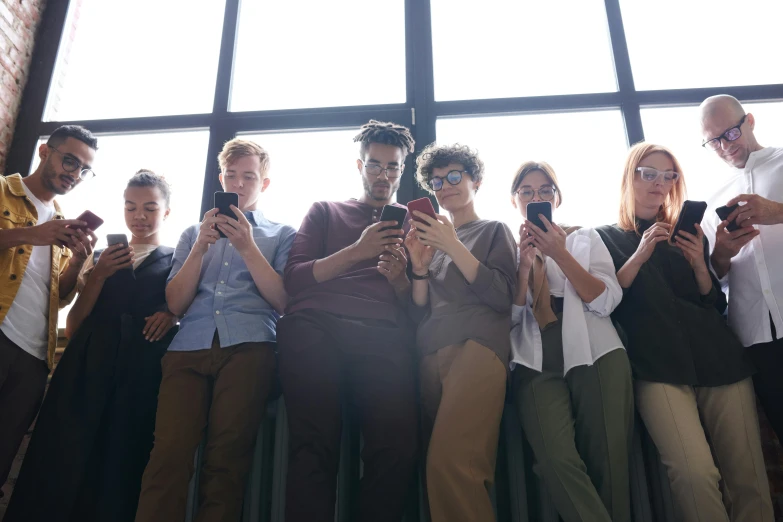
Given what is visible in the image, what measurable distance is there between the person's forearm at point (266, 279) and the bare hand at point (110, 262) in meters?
0.44

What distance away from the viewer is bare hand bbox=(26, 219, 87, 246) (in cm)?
176

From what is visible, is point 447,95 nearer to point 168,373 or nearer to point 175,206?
point 175,206

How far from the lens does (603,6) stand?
2.86 meters

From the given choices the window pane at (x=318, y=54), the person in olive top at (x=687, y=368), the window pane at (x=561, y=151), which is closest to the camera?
the person in olive top at (x=687, y=368)

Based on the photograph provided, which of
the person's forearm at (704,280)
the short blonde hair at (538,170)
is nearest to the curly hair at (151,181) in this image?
the short blonde hair at (538,170)

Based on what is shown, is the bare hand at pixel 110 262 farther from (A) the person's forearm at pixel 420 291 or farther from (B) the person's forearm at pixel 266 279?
(A) the person's forearm at pixel 420 291

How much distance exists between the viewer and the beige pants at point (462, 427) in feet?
4.24

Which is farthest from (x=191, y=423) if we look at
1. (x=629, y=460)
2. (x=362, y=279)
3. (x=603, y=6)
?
(x=603, y=6)

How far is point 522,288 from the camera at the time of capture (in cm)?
167

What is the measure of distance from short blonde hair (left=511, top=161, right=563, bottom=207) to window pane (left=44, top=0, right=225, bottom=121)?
68.3 inches

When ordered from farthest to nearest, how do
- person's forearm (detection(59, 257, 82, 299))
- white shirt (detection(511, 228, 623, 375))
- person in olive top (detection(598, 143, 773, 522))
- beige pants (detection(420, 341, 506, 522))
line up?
person's forearm (detection(59, 257, 82, 299))
white shirt (detection(511, 228, 623, 375))
person in olive top (detection(598, 143, 773, 522))
beige pants (detection(420, 341, 506, 522))

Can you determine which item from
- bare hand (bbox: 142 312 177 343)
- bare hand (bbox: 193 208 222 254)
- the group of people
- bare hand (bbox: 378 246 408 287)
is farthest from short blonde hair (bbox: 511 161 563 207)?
bare hand (bbox: 142 312 177 343)

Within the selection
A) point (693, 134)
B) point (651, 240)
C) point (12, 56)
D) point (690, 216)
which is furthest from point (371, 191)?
point (12, 56)

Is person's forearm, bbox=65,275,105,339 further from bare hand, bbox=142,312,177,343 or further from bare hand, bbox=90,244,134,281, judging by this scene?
bare hand, bbox=142,312,177,343
